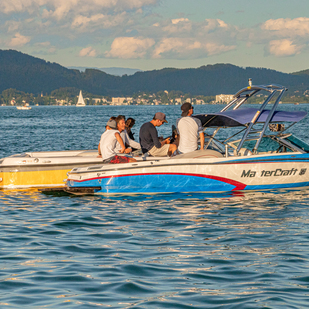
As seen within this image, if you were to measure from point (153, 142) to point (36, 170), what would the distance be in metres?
2.79

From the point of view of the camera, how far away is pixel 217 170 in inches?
430

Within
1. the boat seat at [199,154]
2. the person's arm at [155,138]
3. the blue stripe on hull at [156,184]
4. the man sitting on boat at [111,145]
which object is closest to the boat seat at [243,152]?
the boat seat at [199,154]

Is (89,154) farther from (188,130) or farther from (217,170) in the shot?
(217,170)

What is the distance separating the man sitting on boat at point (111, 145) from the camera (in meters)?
11.4

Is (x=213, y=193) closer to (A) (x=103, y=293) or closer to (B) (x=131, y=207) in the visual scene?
(B) (x=131, y=207)

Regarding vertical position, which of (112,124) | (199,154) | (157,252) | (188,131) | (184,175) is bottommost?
(157,252)

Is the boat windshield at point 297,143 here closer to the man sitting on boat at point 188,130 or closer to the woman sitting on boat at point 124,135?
the man sitting on boat at point 188,130

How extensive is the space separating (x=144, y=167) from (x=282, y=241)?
4.14 meters

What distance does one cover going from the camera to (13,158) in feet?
38.7

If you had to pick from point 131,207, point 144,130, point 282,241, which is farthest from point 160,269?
point 144,130

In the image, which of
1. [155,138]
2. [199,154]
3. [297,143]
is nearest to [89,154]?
[155,138]

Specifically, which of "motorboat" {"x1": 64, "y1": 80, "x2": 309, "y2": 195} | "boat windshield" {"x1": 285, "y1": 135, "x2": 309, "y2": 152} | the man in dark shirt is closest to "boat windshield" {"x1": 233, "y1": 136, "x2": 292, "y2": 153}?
"motorboat" {"x1": 64, "y1": 80, "x2": 309, "y2": 195}

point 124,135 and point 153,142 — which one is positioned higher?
point 124,135

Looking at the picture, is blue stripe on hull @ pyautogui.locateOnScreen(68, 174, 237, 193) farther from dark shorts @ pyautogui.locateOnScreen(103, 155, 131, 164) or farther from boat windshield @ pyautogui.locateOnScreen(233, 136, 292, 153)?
boat windshield @ pyautogui.locateOnScreen(233, 136, 292, 153)
